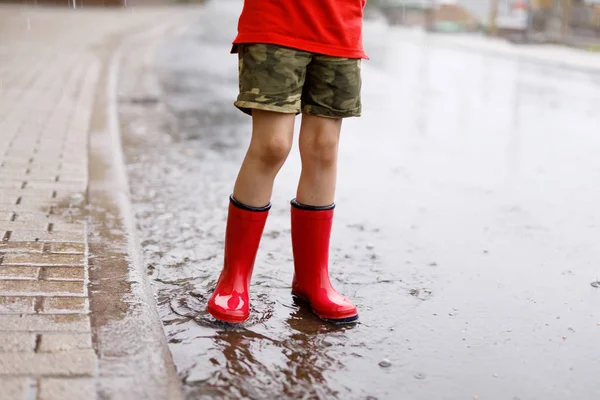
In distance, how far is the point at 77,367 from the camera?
6.72ft

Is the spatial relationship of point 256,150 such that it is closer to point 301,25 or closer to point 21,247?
point 301,25

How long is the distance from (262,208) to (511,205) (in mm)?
2194

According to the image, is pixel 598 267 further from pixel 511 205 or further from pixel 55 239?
pixel 55 239

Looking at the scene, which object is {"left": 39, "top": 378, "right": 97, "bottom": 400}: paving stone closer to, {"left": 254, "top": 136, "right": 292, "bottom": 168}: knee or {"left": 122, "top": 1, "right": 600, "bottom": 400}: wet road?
{"left": 122, "top": 1, "right": 600, "bottom": 400}: wet road

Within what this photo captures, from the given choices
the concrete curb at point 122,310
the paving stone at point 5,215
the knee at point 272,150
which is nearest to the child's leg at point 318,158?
the knee at point 272,150

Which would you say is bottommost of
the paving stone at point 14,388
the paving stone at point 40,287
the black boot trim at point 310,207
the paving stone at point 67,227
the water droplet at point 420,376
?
the paving stone at point 67,227

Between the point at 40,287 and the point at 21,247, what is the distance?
468 millimetres

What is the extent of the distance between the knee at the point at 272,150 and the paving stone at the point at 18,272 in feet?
2.91

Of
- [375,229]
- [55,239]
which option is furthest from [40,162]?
[375,229]

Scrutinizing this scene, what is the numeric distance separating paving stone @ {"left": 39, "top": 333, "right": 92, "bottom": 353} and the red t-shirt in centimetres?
98

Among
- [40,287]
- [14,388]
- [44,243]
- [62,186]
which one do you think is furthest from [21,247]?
[14,388]

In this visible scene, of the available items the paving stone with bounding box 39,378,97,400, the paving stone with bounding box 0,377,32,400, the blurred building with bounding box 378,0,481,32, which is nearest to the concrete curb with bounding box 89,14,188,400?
the paving stone with bounding box 39,378,97,400

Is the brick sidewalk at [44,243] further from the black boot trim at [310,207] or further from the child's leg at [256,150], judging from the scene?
the black boot trim at [310,207]

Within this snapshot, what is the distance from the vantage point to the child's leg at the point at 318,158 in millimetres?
2562
